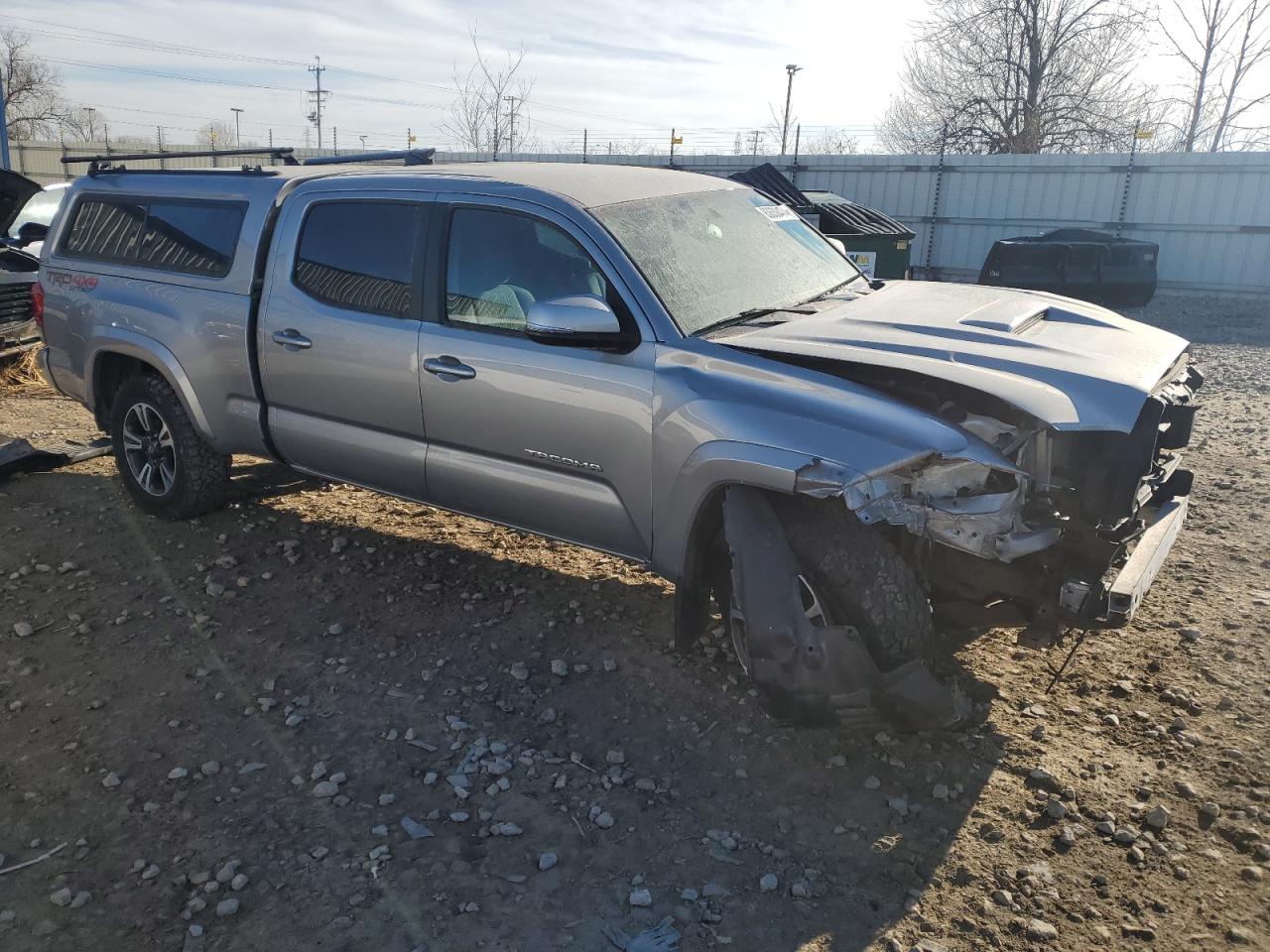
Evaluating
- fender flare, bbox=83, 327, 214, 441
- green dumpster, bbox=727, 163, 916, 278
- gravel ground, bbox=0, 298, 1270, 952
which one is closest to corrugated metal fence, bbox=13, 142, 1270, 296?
green dumpster, bbox=727, 163, 916, 278

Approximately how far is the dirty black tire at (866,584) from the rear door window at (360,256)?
211cm

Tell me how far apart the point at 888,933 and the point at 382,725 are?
1939mm

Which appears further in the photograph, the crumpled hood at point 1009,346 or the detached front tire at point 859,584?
the detached front tire at point 859,584

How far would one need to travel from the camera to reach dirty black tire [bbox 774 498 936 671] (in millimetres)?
3184

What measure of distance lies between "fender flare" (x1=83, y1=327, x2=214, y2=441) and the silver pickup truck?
0.07ft

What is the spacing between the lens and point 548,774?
11.1 feet

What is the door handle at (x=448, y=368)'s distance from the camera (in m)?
4.07

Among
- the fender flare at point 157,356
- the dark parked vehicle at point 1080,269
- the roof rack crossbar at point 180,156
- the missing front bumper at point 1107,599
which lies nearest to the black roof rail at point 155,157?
the roof rack crossbar at point 180,156

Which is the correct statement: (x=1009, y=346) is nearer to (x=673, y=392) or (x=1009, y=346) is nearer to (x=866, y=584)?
(x=866, y=584)

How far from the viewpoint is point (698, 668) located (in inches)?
159

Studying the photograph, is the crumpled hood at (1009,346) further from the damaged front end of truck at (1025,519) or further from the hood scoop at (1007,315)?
the damaged front end of truck at (1025,519)

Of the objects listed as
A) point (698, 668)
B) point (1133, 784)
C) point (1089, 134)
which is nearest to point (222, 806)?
point (698, 668)

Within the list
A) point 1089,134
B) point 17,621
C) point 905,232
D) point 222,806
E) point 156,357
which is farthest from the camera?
point 1089,134

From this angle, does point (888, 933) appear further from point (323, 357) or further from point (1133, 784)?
Answer: point (323, 357)
